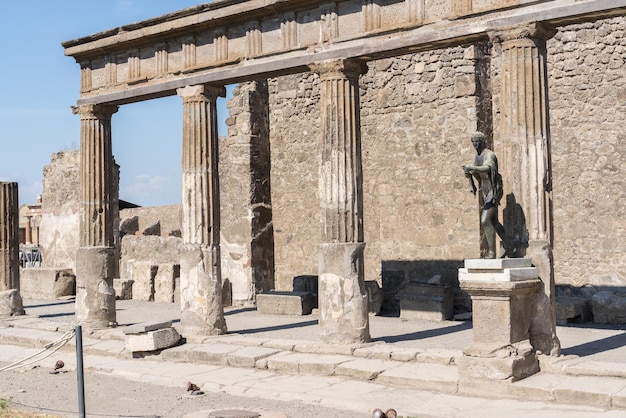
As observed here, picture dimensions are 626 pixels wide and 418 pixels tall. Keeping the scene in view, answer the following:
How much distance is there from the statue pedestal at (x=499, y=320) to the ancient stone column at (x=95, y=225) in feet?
21.7

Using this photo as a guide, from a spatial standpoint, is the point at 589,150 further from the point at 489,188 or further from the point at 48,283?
the point at 48,283

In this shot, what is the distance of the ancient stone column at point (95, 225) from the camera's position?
12.2 m

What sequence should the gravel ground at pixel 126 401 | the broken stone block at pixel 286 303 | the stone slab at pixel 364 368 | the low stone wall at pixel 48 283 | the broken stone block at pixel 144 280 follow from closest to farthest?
the gravel ground at pixel 126 401 < the stone slab at pixel 364 368 < the broken stone block at pixel 286 303 < the broken stone block at pixel 144 280 < the low stone wall at pixel 48 283

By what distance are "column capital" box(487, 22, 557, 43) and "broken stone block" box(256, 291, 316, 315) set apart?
6.57 meters

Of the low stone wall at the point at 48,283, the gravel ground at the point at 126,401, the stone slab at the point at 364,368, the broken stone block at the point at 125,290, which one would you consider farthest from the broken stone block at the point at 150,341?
the low stone wall at the point at 48,283

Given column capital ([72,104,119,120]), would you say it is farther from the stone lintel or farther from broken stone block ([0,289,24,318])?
the stone lintel

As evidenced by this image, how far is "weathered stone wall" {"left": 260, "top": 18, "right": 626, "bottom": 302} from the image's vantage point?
12219mm

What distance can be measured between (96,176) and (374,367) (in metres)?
6.25

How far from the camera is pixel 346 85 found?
980 cm

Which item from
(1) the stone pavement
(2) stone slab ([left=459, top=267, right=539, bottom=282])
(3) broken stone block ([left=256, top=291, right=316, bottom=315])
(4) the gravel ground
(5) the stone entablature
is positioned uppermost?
(5) the stone entablature

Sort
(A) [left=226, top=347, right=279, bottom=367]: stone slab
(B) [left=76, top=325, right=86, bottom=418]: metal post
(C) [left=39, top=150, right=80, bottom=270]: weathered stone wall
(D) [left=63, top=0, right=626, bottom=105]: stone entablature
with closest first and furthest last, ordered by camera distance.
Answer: (B) [left=76, top=325, right=86, bottom=418]: metal post → (D) [left=63, top=0, right=626, bottom=105]: stone entablature → (A) [left=226, top=347, right=279, bottom=367]: stone slab → (C) [left=39, top=150, right=80, bottom=270]: weathered stone wall

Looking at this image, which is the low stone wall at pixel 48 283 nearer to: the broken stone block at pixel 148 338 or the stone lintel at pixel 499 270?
the broken stone block at pixel 148 338

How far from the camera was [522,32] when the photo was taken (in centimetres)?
817

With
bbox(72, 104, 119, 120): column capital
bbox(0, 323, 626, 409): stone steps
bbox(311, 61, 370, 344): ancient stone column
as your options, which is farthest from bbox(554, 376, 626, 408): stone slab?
bbox(72, 104, 119, 120): column capital
